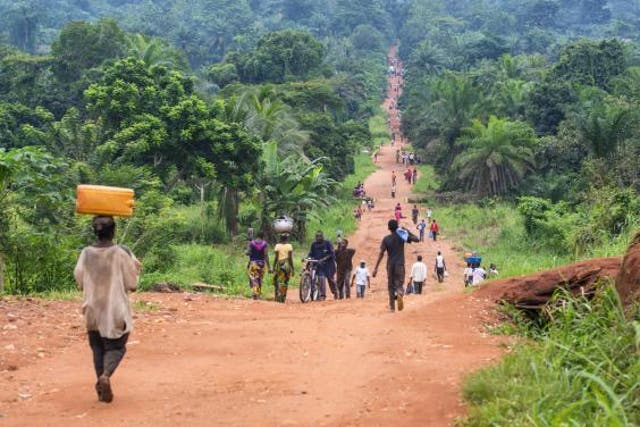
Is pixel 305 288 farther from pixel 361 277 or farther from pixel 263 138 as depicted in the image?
pixel 263 138

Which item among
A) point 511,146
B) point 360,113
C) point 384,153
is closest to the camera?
point 511,146

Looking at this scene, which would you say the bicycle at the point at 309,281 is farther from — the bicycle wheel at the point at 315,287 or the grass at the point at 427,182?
the grass at the point at 427,182

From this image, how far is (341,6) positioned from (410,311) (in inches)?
4232

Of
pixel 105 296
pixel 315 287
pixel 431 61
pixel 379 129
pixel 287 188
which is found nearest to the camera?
pixel 105 296

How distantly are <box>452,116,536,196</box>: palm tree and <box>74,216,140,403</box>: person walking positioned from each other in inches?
1346

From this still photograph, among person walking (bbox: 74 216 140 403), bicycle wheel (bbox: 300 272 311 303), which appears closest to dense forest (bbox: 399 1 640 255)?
bicycle wheel (bbox: 300 272 311 303)

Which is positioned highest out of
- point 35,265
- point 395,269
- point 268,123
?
point 268,123

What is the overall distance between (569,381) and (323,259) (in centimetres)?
891

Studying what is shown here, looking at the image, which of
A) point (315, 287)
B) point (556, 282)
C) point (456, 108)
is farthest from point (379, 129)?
point (556, 282)

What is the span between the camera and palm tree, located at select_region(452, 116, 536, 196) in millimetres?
39156

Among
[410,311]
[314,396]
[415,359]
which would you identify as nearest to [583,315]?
[415,359]

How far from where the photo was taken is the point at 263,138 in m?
32.2

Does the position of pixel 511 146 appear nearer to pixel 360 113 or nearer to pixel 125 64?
pixel 125 64

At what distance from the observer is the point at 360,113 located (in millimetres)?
75000
